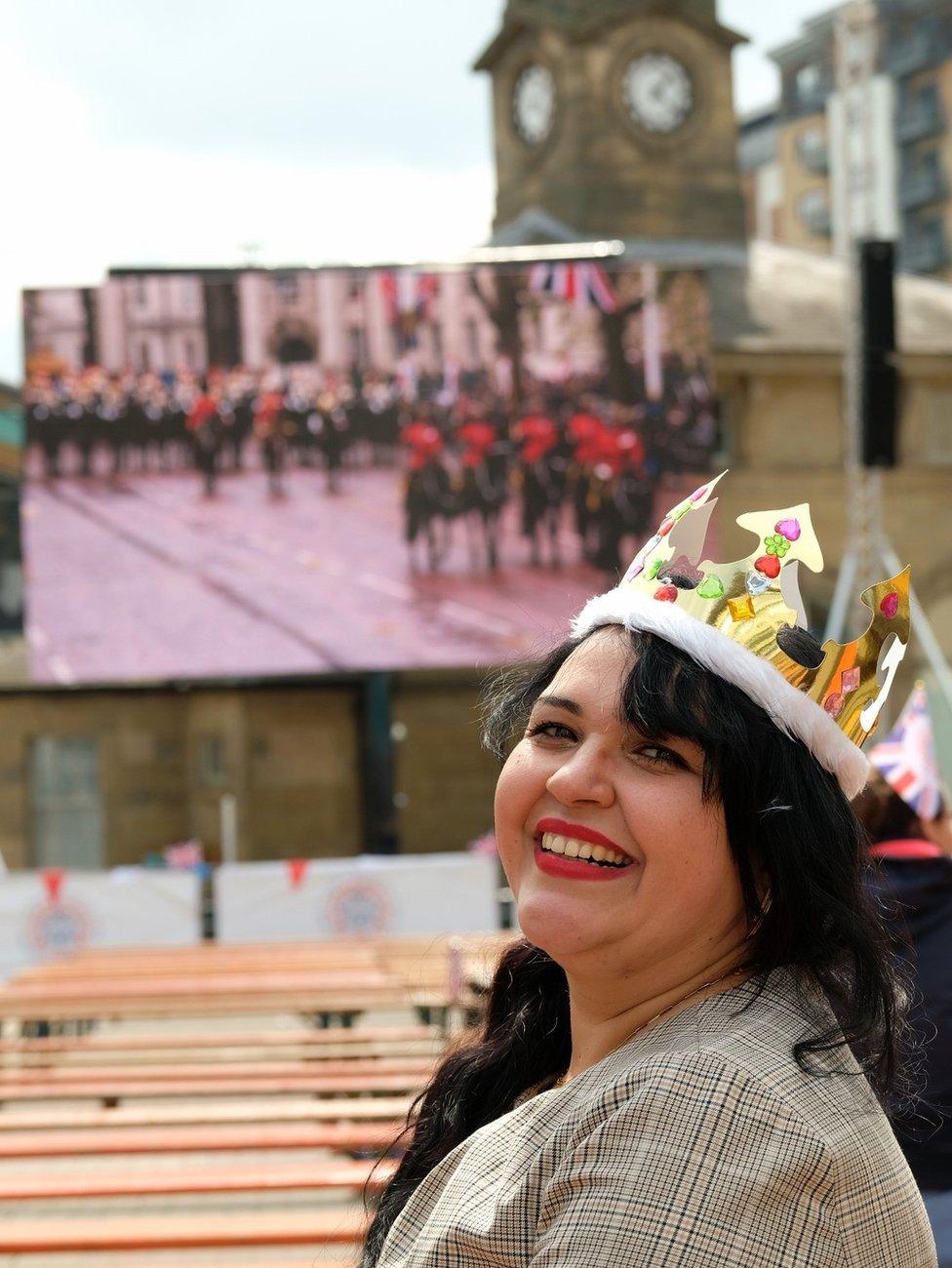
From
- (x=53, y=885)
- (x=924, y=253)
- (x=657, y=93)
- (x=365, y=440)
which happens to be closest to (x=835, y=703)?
(x=53, y=885)

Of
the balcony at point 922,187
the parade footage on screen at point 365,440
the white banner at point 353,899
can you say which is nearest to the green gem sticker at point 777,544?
the white banner at point 353,899

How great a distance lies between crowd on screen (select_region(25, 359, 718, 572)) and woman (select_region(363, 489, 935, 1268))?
65.5 feet

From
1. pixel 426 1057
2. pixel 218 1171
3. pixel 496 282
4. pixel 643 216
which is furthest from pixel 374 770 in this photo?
pixel 218 1171

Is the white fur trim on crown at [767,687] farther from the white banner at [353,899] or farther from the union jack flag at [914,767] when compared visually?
the white banner at [353,899]

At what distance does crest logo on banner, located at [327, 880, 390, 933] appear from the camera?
13.9m

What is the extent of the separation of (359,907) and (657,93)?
2017 centimetres

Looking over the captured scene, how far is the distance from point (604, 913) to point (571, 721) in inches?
8.7

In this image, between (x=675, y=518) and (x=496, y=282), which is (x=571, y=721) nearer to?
(x=675, y=518)

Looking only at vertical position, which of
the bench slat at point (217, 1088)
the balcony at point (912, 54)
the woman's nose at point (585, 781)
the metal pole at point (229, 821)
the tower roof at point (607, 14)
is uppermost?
the balcony at point (912, 54)

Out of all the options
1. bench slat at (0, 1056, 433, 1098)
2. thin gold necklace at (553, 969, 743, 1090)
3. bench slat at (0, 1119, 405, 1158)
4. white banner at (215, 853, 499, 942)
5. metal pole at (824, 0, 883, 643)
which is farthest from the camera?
metal pole at (824, 0, 883, 643)

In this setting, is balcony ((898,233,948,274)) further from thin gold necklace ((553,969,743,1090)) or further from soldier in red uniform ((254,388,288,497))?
thin gold necklace ((553,969,743,1090))

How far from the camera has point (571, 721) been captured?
197 cm

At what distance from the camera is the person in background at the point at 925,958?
10.8 ft

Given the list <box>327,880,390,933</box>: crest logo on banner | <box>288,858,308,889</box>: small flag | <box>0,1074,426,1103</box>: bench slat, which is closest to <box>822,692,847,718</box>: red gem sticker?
<box>0,1074,426,1103</box>: bench slat
